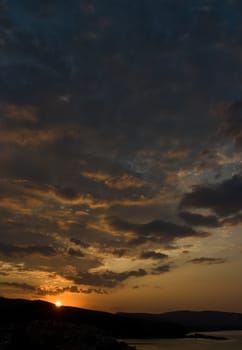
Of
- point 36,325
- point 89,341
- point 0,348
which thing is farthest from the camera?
point 36,325

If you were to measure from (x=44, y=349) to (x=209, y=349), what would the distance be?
79.2 m

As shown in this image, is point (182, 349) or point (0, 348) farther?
point (182, 349)

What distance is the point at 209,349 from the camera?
152750 millimetres

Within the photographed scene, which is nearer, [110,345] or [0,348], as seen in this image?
[0,348]

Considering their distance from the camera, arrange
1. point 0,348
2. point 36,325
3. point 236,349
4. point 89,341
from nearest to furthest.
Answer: point 0,348 → point 89,341 → point 36,325 → point 236,349

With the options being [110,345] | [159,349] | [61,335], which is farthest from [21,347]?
[159,349]

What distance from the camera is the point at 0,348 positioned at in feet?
300

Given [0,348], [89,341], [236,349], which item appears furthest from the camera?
[236,349]

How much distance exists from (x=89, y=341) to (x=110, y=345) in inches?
224

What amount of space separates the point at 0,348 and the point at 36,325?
18.9 meters

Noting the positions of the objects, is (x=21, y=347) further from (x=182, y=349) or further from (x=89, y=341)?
(x=182, y=349)

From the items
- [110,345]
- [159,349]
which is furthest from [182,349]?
[110,345]

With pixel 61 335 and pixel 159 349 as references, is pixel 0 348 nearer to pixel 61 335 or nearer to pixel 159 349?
pixel 61 335

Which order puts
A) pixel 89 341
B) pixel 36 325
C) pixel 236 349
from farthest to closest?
pixel 236 349 < pixel 36 325 < pixel 89 341
